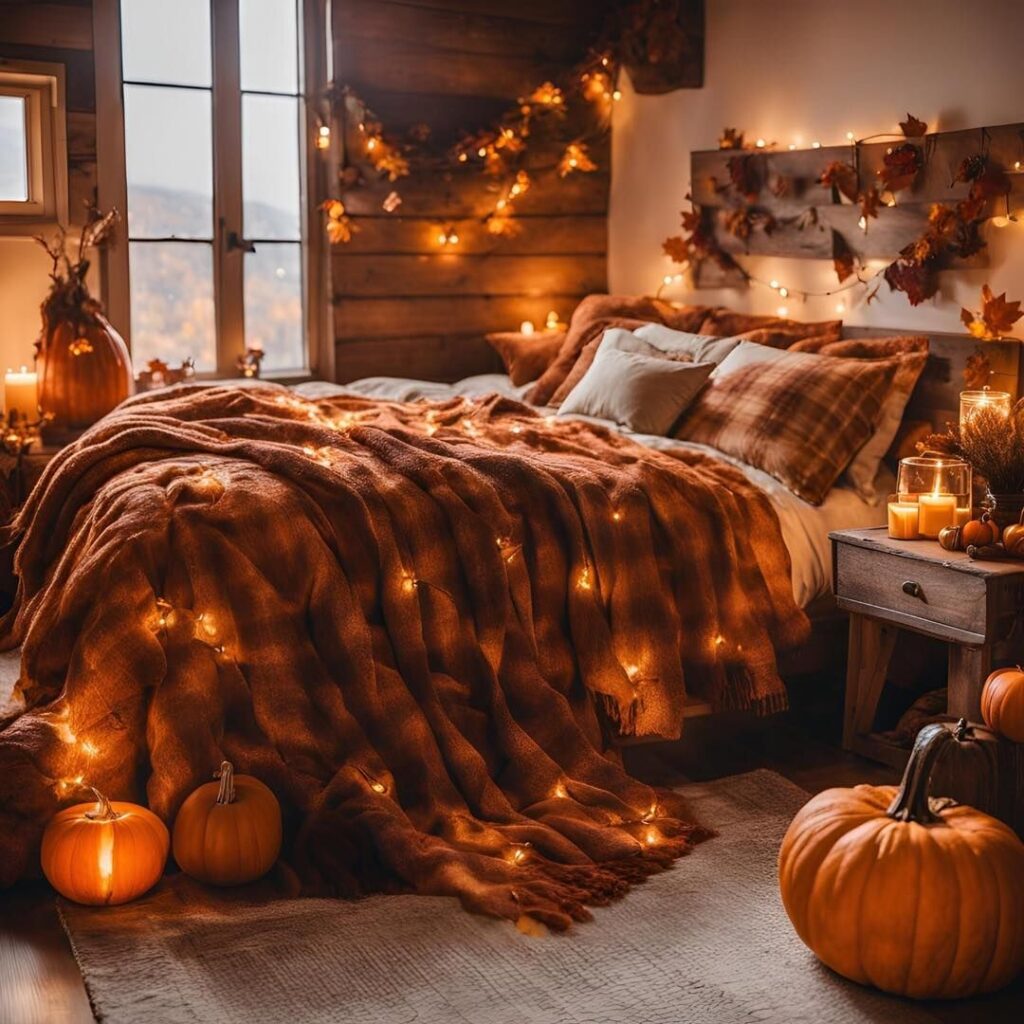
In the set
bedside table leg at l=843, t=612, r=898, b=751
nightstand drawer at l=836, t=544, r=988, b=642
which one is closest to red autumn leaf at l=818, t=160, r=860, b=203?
nightstand drawer at l=836, t=544, r=988, b=642

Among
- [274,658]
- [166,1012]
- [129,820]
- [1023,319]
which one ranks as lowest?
[166,1012]

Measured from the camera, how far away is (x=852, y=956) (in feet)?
7.14

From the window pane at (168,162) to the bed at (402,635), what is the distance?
5.06ft

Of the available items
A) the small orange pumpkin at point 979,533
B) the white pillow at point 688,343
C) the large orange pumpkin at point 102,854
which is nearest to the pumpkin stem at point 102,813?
the large orange pumpkin at point 102,854

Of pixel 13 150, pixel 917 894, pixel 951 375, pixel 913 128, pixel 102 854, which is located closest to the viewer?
pixel 917 894

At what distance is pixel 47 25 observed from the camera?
4.50 meters

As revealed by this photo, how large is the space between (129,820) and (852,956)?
124 cm

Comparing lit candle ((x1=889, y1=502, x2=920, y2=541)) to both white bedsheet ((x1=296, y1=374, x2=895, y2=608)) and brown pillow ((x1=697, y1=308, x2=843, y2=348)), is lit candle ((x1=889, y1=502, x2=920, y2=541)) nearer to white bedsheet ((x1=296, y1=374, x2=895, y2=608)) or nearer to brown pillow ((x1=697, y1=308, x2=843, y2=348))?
white bedsheet ((x1=296, y1=374, x2=895, y2=608))

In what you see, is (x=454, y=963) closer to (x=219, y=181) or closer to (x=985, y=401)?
(x=985, y=401)

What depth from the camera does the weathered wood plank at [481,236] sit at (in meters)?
5.17

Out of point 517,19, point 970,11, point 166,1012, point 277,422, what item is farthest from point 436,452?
point 517,19

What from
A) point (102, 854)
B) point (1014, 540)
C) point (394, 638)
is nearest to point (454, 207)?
point (394, 638)

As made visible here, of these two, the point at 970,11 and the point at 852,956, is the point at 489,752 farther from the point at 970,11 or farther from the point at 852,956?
the point at 970,11

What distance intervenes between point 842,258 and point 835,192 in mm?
202
